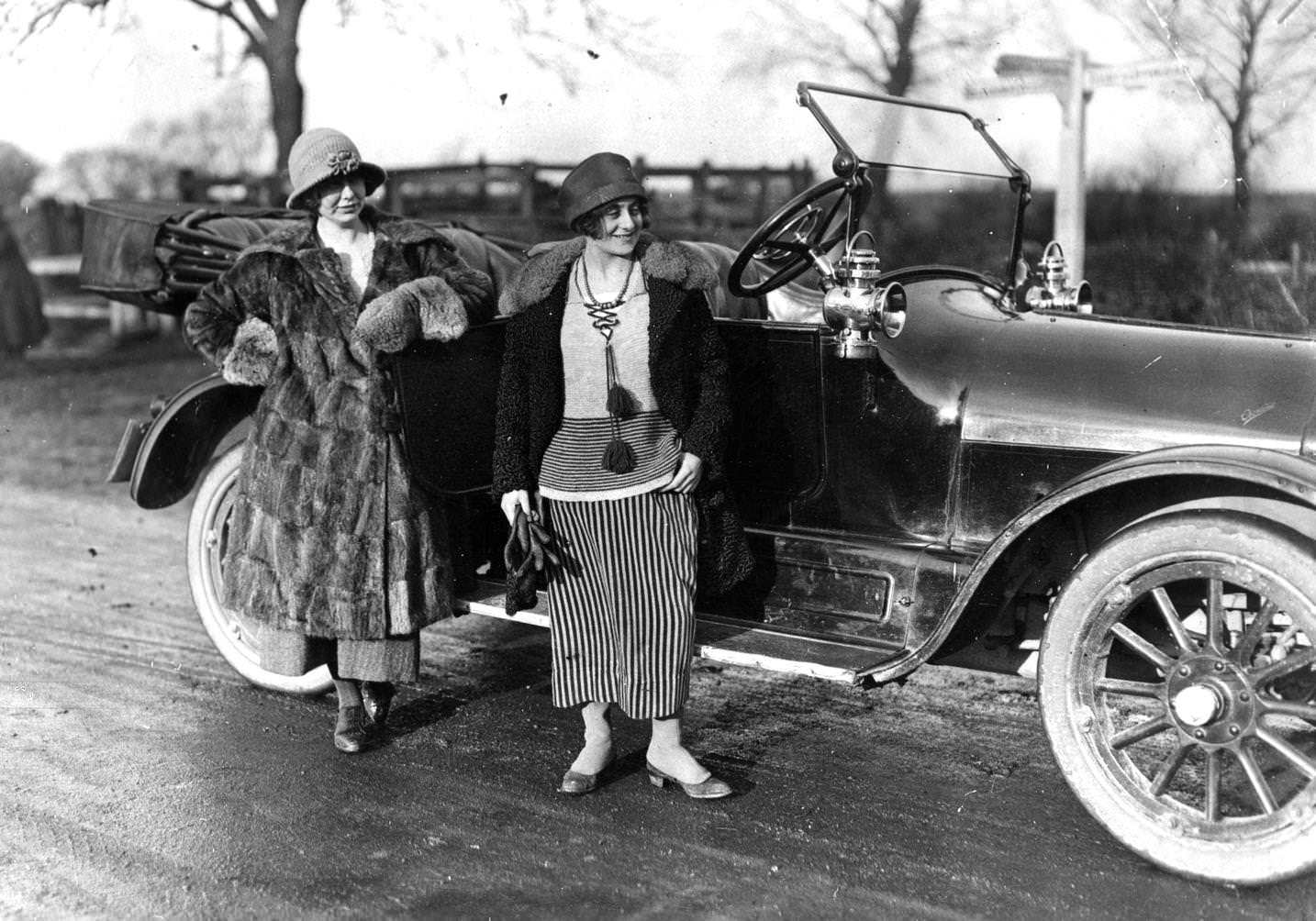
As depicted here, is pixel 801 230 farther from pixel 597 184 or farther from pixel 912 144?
pixel 597 184

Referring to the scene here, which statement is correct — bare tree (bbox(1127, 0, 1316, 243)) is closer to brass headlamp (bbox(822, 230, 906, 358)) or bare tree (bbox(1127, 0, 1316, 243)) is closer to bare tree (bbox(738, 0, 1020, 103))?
bare tree (bbox(738, 0, 1020, 103))

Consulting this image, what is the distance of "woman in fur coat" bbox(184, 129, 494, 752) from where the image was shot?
3.62m

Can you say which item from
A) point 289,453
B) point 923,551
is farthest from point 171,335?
point 923,551

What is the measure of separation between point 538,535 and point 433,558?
493mm

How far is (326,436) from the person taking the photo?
3625 mm

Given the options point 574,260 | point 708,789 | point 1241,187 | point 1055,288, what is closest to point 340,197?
point 574,260

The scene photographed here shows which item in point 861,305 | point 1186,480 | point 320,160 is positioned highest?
point 320,160

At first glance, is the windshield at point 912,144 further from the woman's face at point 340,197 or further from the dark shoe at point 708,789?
the dark shoe at point 708,789

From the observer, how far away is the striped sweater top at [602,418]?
3.30 metres

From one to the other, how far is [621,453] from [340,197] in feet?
3.62

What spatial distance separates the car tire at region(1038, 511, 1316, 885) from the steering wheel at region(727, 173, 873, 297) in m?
1.12

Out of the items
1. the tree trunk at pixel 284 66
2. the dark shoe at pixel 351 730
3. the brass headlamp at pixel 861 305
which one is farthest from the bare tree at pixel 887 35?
the dark shoe at pixel 351 730

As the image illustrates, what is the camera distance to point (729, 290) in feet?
12.1

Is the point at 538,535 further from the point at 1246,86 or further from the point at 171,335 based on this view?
the point at 171,335
